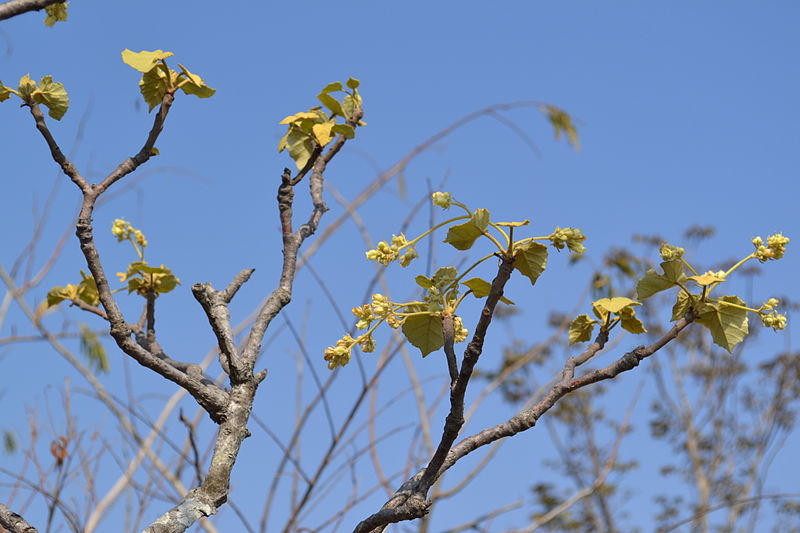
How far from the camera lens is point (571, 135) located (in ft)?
8.55

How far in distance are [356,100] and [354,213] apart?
122 centimetres

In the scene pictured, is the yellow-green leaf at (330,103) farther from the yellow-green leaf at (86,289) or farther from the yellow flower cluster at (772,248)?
the yellow flower cluster at (772,248)

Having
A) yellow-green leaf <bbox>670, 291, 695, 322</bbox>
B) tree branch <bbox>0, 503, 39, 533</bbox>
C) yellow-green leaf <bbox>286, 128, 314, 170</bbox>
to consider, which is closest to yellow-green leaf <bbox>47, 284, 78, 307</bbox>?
yellow-green leaf <bbox>286, 128, 314, 170</bbox>

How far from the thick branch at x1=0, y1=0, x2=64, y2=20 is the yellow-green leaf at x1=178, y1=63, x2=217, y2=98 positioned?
0.18m

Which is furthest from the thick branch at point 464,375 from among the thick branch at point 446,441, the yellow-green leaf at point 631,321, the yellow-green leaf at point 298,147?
the yellow-green leaf at point 298,147

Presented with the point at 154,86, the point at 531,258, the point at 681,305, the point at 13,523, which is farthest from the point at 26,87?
the point at 681,305

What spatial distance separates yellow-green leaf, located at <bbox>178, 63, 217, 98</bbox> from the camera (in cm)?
107

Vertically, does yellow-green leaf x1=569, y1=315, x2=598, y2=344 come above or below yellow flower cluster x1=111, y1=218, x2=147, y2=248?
below

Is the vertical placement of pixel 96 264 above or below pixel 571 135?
below

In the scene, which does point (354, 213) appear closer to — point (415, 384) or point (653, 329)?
point (415, 384)

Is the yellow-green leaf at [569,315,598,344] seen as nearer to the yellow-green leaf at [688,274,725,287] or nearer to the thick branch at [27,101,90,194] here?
the yellow-green leaf at [688,274,725,287]

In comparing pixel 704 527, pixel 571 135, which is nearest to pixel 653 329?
pixel 704 527

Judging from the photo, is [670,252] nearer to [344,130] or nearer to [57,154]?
[344,130]

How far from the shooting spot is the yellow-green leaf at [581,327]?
0.98 meters
